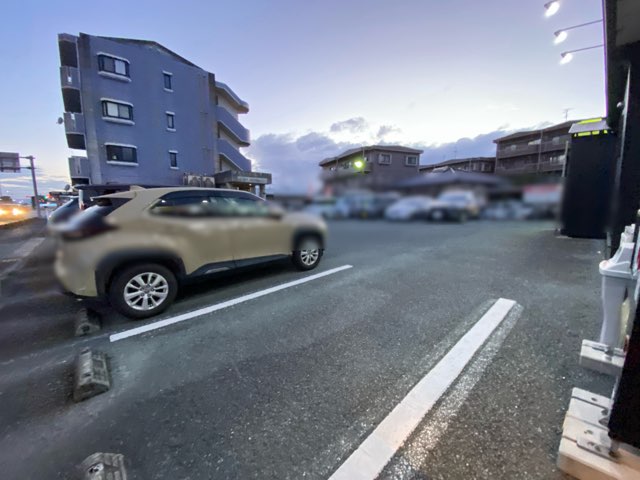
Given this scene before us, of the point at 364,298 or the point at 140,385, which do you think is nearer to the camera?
the point at 140,385

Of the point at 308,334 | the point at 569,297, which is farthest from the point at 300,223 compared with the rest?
the point at 569,297

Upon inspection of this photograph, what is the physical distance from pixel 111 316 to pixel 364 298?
A: 10.7 ft

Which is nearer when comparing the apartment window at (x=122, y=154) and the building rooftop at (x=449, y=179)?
the building rooftop at (x=449, y=179)

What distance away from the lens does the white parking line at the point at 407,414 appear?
154 centimetres

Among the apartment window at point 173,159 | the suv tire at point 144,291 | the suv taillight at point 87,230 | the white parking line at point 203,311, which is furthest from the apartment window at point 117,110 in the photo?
the suv taillight at point 87,230

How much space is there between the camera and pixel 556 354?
249 cm

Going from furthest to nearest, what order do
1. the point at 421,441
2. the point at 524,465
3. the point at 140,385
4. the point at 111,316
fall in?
1. the point at 111,316
2. the point at 140,385
3. the point at 421,441
4. the point at 524,465

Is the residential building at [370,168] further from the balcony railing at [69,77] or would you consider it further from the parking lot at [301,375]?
the balcony railing at [69,77]

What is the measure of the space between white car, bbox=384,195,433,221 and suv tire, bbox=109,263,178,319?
281 centimetres

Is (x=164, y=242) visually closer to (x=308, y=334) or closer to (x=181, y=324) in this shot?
→ (x=308, y=334)

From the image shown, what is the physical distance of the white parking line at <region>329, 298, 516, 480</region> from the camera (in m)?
1.54

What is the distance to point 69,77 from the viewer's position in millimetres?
16781

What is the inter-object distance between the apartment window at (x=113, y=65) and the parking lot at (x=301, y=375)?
60.9 ft

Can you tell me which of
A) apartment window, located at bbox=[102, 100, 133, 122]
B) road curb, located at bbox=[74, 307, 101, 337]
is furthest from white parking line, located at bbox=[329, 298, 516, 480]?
apartment window, located at bbox=[102, 100, 133, 122]
